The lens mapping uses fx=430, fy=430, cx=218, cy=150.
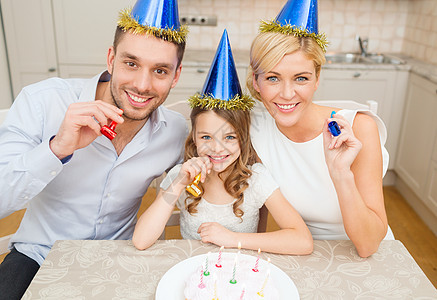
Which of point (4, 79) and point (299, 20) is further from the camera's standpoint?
point (4, 79)

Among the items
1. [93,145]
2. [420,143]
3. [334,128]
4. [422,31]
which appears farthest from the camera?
[422,31]

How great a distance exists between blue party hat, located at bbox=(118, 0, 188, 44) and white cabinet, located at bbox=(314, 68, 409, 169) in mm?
2068

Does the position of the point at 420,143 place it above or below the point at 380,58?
below

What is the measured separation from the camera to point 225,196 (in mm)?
1472

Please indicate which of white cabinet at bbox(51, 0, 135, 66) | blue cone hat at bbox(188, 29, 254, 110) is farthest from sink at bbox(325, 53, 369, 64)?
blue cone hat at bbox(188, 29, 254, 110)

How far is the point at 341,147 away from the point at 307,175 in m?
0.28

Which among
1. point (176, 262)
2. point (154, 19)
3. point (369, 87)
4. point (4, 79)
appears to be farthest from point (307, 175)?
point (4, 79)

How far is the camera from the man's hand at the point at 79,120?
3.79ft

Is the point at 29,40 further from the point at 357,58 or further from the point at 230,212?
the point at 357,58

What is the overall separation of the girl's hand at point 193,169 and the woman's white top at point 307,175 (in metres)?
0.28

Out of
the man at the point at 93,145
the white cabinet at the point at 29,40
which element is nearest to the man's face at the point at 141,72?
the man at the point at 93,145

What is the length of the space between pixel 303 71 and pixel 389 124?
226cm

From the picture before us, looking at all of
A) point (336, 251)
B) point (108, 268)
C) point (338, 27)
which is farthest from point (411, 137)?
point (108, 268)

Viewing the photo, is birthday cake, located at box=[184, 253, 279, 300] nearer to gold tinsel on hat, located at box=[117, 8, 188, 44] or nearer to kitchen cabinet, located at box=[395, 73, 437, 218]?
gold tinsel on hat, located at box=[117, 8, 188, 44]
